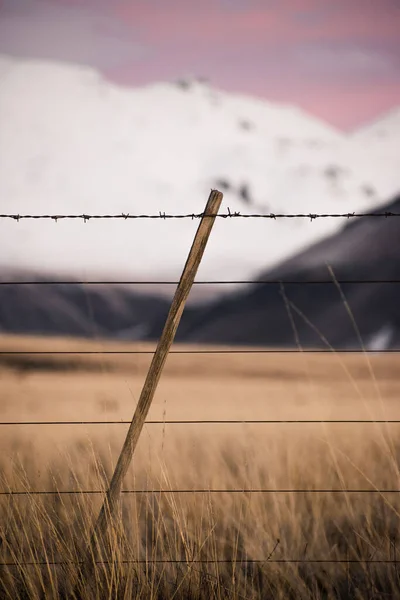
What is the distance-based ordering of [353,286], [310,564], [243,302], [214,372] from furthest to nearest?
1. [243,302]
2. [353,286]
3. [214,372]
4. [310,564]

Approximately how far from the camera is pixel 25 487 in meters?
3.56

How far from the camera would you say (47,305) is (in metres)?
170

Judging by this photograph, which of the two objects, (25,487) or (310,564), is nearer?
(25,487)

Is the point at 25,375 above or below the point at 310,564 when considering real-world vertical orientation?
above

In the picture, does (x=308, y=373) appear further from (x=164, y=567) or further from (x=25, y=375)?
(x=25, y=375)

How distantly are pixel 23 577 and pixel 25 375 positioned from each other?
2.88 metres

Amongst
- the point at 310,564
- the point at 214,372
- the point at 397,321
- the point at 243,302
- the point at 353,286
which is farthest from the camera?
the point at 243,302

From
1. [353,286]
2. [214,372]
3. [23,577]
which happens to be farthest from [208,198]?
[353,286]

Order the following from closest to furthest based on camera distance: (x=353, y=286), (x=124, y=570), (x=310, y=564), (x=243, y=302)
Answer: (x=124, y=570)
(x=310, y=564)
(x=353, y=286)
(x=243, y=302)

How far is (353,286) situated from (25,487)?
Result: 144426mm

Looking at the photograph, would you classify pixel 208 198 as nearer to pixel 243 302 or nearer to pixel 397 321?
pixel 397 321

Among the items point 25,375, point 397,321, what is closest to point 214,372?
point 397,321

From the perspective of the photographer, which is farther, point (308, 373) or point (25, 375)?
point (25, 375)

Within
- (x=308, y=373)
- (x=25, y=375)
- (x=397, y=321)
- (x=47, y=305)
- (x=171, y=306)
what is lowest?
(x=171, y=306)
